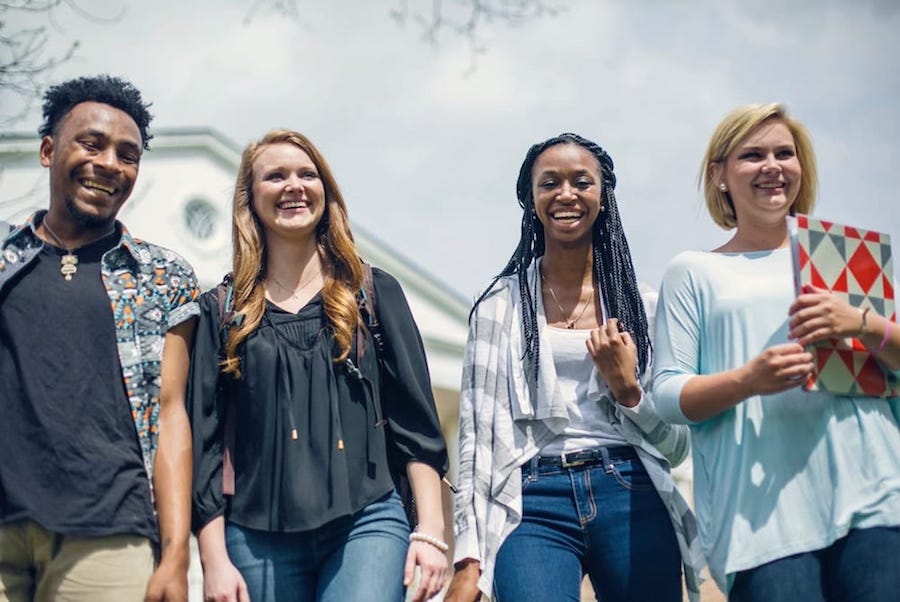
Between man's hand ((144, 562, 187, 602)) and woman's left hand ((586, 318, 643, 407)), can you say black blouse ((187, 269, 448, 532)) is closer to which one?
man's hand ((144, 562, 187, 602))

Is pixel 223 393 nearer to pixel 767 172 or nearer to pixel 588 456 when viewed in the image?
pixel 588 456

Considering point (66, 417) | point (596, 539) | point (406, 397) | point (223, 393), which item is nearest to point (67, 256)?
point (66, 417)

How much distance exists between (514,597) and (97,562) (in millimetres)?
1308

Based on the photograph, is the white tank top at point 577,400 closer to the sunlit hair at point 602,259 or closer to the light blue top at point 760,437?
the sunlit hair at point 602,259

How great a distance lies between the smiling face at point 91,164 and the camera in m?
3.88

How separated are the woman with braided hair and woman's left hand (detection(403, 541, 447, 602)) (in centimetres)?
18

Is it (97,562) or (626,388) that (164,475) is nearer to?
(97,562)

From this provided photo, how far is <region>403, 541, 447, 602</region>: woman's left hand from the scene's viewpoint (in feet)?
12.2

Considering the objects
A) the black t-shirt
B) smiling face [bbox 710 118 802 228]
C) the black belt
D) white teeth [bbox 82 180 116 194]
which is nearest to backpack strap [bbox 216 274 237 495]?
the black t-shirt

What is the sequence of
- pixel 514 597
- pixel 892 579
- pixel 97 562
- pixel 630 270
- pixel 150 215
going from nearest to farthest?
1. pixel 892 579
2. pixel 97 562
3. pixel 514 597
4. pixel 630 270
5. pixel 150 215

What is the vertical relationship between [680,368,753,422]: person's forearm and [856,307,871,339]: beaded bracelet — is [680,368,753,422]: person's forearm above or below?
below

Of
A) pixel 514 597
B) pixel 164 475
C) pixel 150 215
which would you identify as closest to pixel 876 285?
pixel 514 597

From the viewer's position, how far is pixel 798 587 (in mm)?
3297

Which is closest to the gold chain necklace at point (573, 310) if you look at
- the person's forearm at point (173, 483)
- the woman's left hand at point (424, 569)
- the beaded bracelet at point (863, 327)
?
the woman's left hand at point (424, 569)
